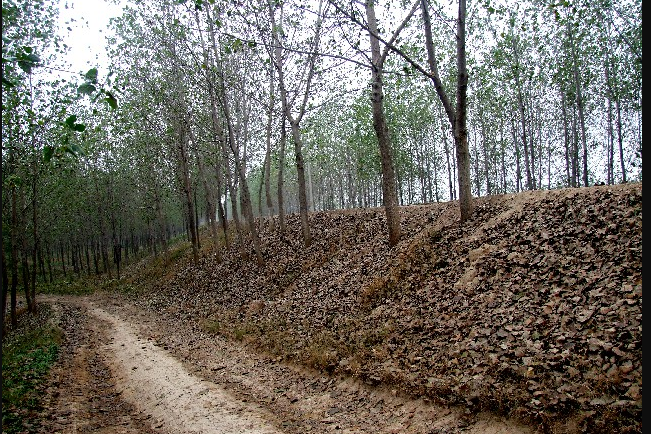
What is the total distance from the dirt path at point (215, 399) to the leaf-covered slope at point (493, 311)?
1.28ft

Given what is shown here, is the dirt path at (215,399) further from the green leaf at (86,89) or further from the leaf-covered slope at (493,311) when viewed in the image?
the green leaf at (86,89)

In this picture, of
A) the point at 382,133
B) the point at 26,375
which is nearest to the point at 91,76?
the point at 26,375

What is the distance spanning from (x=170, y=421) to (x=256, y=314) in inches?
290

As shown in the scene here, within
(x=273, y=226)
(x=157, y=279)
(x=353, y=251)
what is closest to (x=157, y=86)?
(x=273, y=226)

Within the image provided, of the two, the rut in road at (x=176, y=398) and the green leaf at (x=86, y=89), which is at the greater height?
the green leaf at (x=86, y=89)

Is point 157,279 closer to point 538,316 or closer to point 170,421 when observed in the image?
point 170,421

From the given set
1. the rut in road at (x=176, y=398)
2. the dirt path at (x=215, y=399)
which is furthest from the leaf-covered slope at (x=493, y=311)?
the rut in road at (x=176, y=398)

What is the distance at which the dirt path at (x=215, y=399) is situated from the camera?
6.95 m

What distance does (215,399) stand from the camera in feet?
27.8

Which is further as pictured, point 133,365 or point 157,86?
point 157,86

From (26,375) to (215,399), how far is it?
4.93m

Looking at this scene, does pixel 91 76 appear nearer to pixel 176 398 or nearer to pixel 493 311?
pixel 176 398

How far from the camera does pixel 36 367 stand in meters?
10.4

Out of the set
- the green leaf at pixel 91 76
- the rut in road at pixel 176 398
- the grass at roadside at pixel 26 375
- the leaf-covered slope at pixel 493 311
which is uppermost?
the green leaf at pixel 91 76
